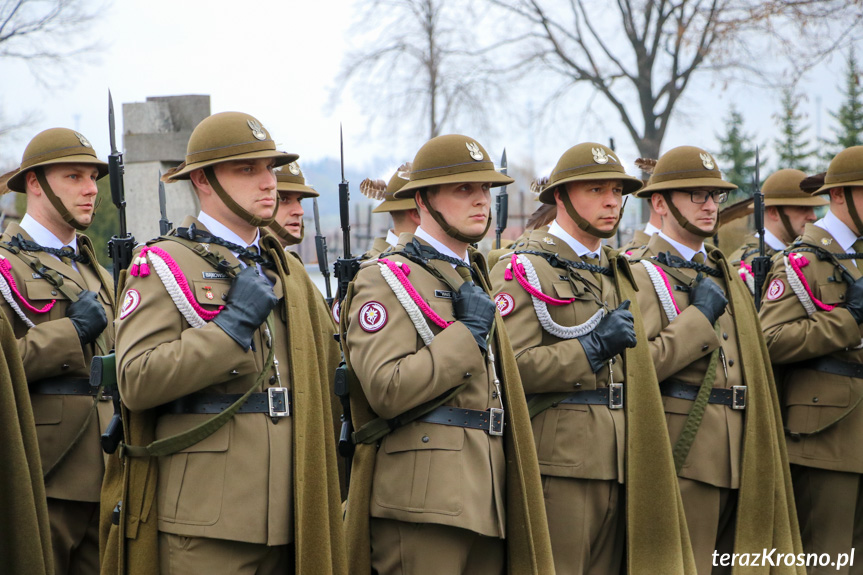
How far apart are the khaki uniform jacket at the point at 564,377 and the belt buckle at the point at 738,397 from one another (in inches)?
35.3

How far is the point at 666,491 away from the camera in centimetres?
487

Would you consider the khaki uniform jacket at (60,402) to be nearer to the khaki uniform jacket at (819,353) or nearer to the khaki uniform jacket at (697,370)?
the khaki uniform jacket at (697,370)

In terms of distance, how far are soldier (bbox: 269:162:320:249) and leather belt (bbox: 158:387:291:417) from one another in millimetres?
2755

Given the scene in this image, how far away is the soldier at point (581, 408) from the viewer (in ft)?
15.6

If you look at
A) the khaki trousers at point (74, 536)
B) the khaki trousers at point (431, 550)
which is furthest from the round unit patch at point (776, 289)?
the khaki trousers at point (74, 536)

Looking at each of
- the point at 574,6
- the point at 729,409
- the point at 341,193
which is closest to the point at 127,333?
the point at 341,193

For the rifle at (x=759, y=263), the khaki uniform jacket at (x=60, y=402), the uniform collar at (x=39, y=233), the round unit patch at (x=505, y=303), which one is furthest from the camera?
the rifle at (x=759, y=263)

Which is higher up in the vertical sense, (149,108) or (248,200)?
(149,108)

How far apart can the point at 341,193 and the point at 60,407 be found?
1876 mm

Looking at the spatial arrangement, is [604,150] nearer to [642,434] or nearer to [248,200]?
[642,434]

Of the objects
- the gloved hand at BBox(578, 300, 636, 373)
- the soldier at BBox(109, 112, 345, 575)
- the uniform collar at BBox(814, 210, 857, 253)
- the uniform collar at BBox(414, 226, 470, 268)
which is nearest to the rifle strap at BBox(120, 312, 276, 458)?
the soldier at BBox(109, 112, 345, 575)

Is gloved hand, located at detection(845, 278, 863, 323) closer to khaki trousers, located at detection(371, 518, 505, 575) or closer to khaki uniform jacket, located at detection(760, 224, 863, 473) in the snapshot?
khaki uniform jacket, located at detection(760, 224, 863, 473)

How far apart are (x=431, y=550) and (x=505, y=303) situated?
1.45 m

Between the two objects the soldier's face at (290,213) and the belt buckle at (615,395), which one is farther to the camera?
the soldier's face at (290,213)
